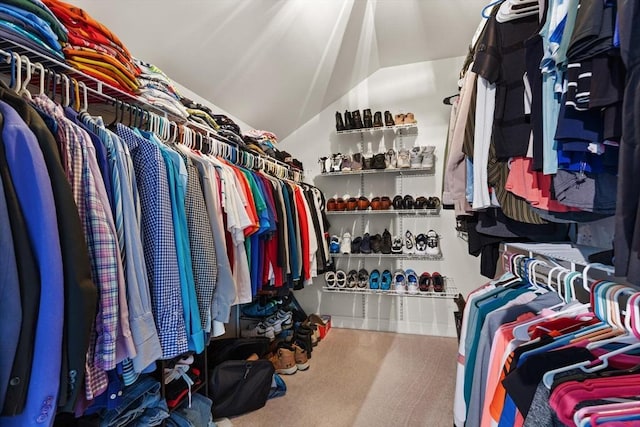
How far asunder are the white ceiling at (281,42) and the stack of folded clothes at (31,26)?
48 centimetres

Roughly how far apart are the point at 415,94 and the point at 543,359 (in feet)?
9.15

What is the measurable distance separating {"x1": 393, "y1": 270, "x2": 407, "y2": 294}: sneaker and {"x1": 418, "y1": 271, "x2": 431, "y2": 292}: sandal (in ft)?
0.44

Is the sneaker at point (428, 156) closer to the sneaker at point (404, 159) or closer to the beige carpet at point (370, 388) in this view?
the sneaker at point (404, 159)

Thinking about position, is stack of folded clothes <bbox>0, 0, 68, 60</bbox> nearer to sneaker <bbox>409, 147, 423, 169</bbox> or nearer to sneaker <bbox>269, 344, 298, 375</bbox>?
sneaker <bbox>269, 344, 298, 375</bbox>

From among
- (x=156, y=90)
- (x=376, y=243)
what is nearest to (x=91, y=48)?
(x=156, y=90)

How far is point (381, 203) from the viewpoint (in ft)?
8.91

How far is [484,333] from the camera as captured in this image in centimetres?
88

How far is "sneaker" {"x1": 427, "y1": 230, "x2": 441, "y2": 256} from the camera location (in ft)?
8.43

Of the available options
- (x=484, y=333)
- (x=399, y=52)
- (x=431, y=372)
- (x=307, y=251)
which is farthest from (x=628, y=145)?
(x=399, y=52)

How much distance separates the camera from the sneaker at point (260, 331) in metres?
2.24

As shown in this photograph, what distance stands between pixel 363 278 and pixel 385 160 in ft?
3.78

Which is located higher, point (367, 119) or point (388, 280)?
point (367, 119)

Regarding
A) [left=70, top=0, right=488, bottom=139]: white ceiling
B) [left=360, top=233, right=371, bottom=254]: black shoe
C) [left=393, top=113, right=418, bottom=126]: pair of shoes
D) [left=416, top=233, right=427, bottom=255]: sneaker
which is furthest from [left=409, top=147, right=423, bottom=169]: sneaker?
[left=70, top=0, right=488, bottom=139]: white ceiling

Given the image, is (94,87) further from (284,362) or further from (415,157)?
(415,157)
